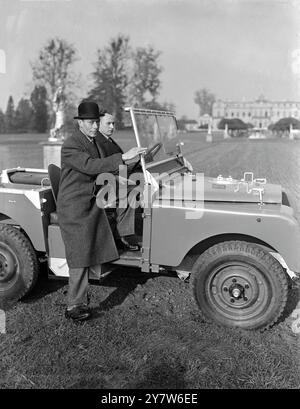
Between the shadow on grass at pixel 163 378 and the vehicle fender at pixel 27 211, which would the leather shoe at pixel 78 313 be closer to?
the vehicle fender at pixel 27 211

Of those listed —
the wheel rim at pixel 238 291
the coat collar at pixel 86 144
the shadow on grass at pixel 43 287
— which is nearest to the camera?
the wheel rim at pixel 238 291

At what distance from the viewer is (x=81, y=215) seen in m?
3.42

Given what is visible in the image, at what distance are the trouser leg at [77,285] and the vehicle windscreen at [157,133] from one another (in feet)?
3.78

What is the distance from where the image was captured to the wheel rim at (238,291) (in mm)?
3324

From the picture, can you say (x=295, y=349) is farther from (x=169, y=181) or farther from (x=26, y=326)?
(x=26, y=326)

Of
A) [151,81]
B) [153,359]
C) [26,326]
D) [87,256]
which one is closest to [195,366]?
[153,359]

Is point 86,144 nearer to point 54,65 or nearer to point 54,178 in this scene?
point 54,178

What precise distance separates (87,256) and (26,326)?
76 cm

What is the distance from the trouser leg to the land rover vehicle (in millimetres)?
277

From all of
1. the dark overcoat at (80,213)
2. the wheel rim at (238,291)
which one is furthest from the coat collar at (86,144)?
the wheel rim at (238,291)

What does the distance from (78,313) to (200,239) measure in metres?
1.19

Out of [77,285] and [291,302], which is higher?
[77,285]

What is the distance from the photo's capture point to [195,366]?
2.92 m

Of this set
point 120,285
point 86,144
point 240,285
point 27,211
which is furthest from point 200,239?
point 27,211
